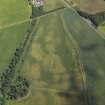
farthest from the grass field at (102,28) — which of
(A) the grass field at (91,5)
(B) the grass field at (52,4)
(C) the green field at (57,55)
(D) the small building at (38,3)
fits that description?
(D) the small building at (38,3)

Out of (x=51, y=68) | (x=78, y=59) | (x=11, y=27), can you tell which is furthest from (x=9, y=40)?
(x=78, y=59)

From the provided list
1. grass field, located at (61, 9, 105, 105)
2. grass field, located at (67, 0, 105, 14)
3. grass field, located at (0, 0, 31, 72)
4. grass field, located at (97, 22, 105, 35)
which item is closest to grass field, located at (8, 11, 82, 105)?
grass field, located at (61, 9, 105, 105)

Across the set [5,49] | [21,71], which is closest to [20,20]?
[5,49]

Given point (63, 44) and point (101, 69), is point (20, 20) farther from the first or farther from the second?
point (101, 69)

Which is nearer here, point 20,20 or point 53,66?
point 53,66

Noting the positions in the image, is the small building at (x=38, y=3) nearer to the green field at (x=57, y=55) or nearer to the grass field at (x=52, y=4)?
the grass field at (x=52, y=4)

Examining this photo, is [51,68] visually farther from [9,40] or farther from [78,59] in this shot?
[9,40]
